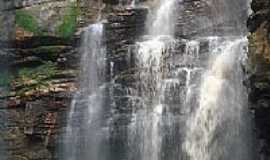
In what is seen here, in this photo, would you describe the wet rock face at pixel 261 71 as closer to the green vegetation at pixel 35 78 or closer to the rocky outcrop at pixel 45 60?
the rocky outcrop at pixel 45 60

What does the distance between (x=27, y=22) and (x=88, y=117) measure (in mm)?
5017

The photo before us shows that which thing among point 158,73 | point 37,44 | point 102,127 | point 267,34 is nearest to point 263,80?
point 267,34

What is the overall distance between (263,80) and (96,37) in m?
8.47

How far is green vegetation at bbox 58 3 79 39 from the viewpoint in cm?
2400

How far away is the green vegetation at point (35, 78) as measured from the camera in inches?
924

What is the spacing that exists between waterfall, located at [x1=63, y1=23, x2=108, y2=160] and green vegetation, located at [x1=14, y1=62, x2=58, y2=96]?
1.34m

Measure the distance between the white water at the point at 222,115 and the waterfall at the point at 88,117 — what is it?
11.7 feet

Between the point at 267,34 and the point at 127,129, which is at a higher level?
the point at 267,34

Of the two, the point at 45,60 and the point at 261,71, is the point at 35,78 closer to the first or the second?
the point at 45,60

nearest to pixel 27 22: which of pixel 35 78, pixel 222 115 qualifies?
pixel 35 78

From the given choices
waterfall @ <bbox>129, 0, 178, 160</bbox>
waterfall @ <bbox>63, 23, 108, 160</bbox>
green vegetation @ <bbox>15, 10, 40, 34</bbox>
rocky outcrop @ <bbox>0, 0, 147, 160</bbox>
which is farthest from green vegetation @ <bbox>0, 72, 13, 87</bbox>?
waterfall @ <bbox>129, 0, 178, 160</bbox>

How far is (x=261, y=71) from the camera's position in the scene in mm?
17344

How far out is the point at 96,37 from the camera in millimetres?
23672

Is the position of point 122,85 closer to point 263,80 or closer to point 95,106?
point 95,106
